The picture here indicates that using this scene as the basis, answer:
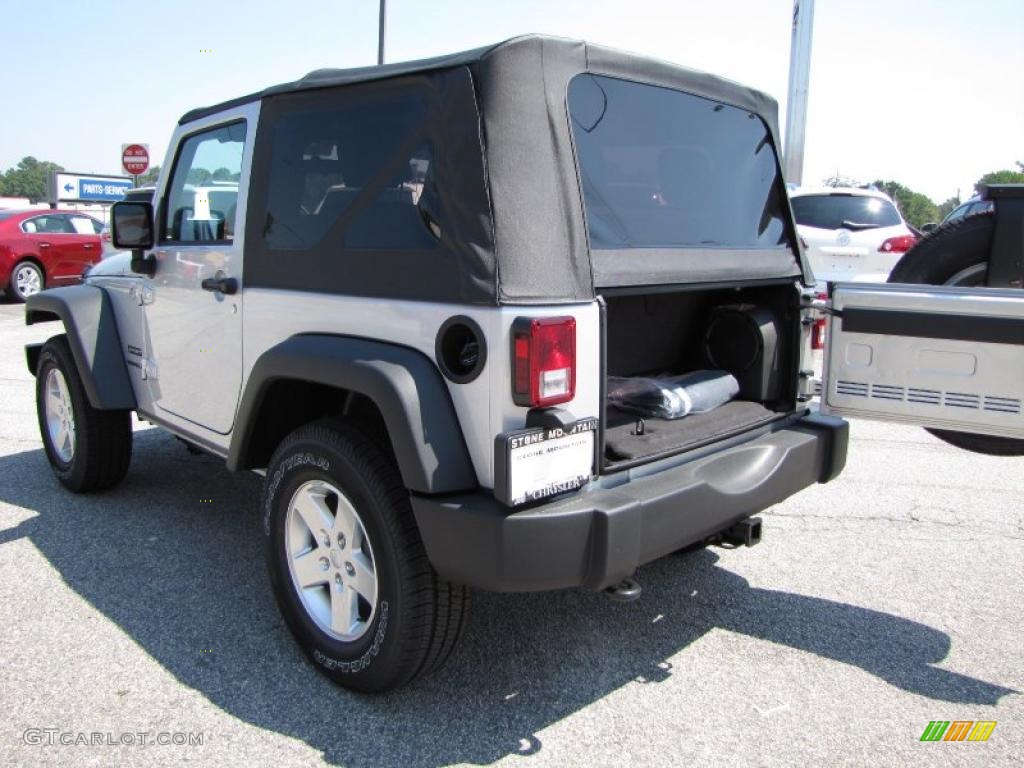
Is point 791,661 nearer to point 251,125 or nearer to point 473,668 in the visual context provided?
point 473,668

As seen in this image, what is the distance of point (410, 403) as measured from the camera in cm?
230

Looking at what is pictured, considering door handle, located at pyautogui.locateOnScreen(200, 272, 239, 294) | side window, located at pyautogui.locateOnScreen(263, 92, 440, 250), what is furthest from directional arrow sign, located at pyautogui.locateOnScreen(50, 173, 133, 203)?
side window, located at pyautogui.locateOnScreen(263, 92, 440, 250)

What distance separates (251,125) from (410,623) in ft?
6.59

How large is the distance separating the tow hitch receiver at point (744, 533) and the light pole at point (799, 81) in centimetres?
1029

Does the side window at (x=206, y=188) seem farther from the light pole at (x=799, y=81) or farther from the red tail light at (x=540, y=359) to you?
the light pole at (x=799, y=81)

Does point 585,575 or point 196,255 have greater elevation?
point 196,255

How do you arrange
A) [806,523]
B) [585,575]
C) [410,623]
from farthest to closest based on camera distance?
[806,523] < [410,623] < [585,575]

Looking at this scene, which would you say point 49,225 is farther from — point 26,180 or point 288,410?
point 26,180

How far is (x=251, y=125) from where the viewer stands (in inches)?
128

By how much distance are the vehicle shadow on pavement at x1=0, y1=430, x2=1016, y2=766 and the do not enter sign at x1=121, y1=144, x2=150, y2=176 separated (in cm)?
1675

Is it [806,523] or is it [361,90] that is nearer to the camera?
[361,90]

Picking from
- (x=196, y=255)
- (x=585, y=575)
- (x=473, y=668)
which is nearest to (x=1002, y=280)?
(x=585, y=575)

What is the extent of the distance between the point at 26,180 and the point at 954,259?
4323 inches

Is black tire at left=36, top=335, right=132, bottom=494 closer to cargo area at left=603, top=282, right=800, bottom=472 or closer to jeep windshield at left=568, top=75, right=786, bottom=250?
cargo area at left=603, top=282, right=800, bottom=472
